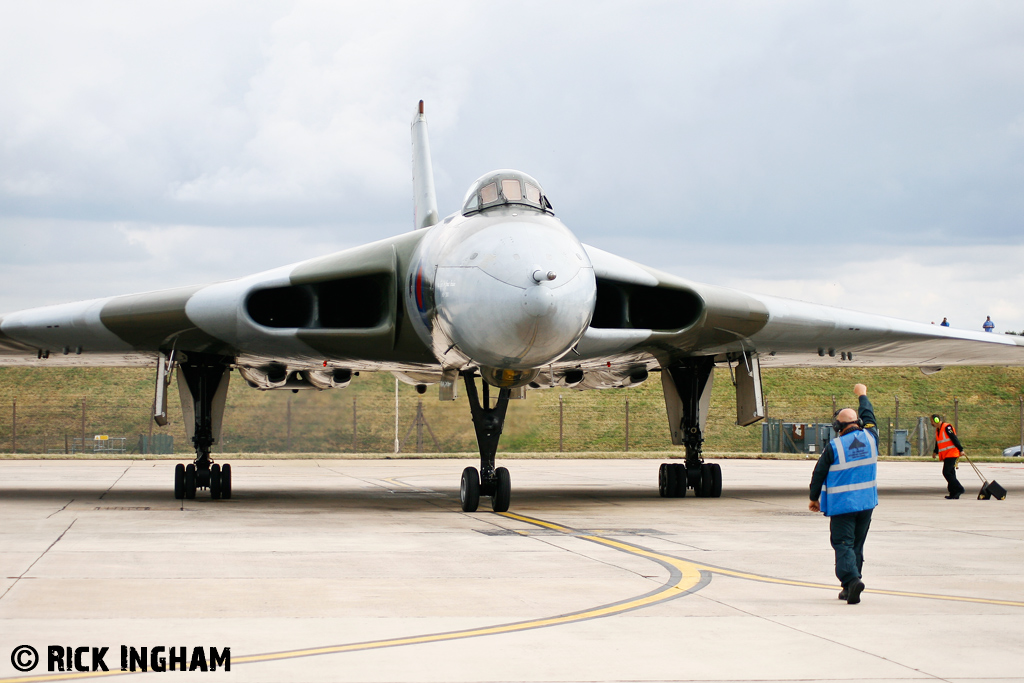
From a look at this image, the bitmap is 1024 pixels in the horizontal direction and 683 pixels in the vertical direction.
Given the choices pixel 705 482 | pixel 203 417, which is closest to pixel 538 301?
pixel 705 482

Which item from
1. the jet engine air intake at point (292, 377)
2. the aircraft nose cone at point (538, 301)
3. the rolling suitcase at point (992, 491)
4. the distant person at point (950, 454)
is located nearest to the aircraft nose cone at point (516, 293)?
the aircraft nose cone at point (538, 301)

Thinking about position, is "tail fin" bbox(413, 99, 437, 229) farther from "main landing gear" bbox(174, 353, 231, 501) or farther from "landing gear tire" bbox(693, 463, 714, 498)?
"landing gear tire" bbox(693, 463, 714, 498)

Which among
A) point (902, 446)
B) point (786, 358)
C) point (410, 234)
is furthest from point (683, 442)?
point (902, 446)

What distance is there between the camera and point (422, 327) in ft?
36.6

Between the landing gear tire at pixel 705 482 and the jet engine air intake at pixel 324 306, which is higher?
the jet engine air intake at pixel 324 306

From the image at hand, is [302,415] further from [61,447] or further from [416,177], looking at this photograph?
[61,447]

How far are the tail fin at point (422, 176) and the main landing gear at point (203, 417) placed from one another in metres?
4.01

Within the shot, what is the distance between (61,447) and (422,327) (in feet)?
103

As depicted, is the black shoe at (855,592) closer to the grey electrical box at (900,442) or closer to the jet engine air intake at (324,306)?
the jet engine air intake at (324,306)

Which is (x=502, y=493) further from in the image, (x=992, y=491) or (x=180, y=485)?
(x=992, y=491)

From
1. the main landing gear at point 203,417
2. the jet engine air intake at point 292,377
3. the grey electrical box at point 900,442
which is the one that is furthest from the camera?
the grey electrical box at point 900,442

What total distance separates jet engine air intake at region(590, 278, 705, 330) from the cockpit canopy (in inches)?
72.3

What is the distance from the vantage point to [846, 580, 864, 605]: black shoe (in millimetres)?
5379

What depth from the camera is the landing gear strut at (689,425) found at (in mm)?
14203
